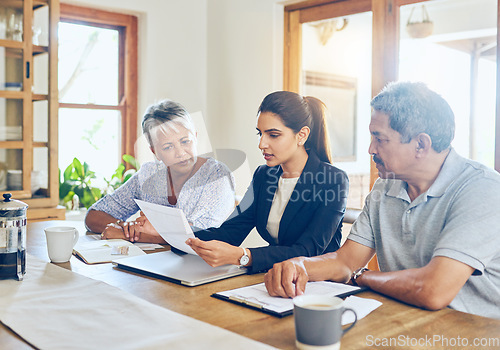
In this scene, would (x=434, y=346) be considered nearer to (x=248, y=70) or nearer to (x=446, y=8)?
(x=446, y=8)

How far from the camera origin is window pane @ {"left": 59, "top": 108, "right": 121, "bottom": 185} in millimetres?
3654

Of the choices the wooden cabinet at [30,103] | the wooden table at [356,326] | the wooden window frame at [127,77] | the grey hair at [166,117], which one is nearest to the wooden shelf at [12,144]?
the wooden cabinet at [30,103]

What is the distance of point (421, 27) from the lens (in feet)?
9.78

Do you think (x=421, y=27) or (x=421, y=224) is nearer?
(x=421, y=224)

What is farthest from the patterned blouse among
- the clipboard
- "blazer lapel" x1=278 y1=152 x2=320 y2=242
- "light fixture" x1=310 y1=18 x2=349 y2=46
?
"light fixture" x1=310 y1=18 x2=349 y2=46

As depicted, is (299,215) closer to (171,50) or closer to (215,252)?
(215,252)

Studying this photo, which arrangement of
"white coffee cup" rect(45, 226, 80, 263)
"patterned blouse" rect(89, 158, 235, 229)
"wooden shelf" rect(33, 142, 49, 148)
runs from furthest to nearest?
"wooden shelf" rect(33, 142, 49, 148), "patterned blouse" rect(89, 158, 235, 229), "white coffee cup" rect(45, 226, 80, 263)

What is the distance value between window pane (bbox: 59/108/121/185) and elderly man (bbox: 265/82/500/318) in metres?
2.62

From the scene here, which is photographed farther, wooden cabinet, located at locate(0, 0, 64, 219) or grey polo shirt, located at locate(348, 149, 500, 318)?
wooden cabinet, located at locate(0, 0, 64, 219)

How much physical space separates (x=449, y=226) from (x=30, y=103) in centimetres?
262

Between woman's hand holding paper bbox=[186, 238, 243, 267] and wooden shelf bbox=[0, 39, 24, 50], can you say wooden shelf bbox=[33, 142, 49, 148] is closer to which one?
wooden shelf bbox=[0, 39, 24, 50]

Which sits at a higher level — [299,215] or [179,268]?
[299,215]

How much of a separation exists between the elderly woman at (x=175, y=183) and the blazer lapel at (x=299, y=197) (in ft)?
1.40

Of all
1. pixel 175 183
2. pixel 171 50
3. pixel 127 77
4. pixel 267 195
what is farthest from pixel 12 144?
pixel 267 195
